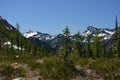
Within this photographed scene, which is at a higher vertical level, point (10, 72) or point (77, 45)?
point (77, 45)

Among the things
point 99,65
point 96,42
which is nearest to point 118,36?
point 96,42

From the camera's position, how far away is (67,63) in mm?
28016

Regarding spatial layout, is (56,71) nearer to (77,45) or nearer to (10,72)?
(10,72)

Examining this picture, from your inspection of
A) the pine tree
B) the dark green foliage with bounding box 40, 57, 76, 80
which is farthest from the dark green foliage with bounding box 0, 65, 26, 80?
the pine tree

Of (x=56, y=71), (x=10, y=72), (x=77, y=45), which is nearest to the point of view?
(x=56, y=71)

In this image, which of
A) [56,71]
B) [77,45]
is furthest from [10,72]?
[77,45]

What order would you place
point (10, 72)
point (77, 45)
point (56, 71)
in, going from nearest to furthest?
point (56, 71) < point (10, 72) < point (77, 45)

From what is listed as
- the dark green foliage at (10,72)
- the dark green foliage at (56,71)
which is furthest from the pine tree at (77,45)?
the dark green foliage at (10,72)

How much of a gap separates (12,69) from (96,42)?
65.4m

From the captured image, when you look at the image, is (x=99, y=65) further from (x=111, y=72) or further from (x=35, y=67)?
(x=35, y=67)

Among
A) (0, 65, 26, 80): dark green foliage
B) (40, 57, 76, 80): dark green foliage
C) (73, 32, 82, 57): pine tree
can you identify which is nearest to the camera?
(40, 57, 76, 80): dark green foliage

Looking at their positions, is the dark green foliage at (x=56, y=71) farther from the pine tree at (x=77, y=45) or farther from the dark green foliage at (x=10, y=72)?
the pine tree at (x=77, y=45)

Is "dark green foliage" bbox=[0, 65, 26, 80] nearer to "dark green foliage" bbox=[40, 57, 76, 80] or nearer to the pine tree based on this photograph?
"dark green foliage" bbox=[40, 57, 76, 80]

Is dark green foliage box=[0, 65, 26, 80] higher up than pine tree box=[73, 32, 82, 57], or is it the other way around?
pine tree box=[73, 32, 82, 57]
